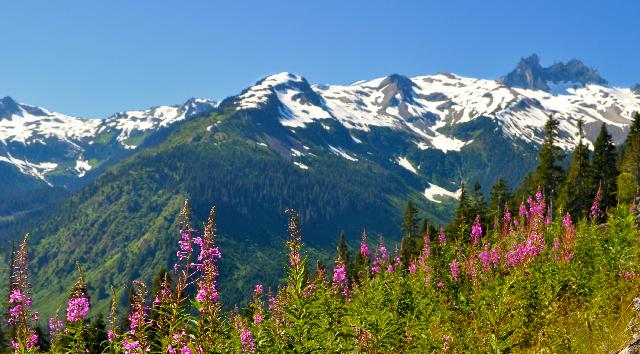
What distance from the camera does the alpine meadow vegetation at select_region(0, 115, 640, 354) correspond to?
6410mm

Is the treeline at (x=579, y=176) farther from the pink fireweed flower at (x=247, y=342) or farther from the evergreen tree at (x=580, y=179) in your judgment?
the pink fireweed flower at (x=247, y=342)

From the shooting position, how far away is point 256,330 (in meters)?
9.70

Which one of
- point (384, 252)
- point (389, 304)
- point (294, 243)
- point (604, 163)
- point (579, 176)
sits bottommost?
point (389, 304)

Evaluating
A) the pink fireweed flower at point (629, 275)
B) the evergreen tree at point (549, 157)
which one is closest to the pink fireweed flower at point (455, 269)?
the pink fireweed flower at point (629, 275)

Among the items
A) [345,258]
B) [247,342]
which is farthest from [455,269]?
[345,258]

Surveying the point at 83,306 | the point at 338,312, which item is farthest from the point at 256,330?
the point at 83,306

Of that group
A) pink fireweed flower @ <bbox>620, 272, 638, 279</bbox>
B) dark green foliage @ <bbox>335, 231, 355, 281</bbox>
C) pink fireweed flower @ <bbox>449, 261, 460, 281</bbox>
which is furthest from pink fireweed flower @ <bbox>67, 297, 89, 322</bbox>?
pink fireweed flower @ <bbox>620, 272, 638, 279</bbox>

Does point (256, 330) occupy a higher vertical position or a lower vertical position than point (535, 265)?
lower

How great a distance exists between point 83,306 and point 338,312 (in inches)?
176

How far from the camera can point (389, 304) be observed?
465 inches

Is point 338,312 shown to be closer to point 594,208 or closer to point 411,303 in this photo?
point 411,303

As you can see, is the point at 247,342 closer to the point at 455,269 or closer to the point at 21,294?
the point at 21,294

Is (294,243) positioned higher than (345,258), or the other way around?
(294,243)

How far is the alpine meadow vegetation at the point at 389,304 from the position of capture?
641 cm
